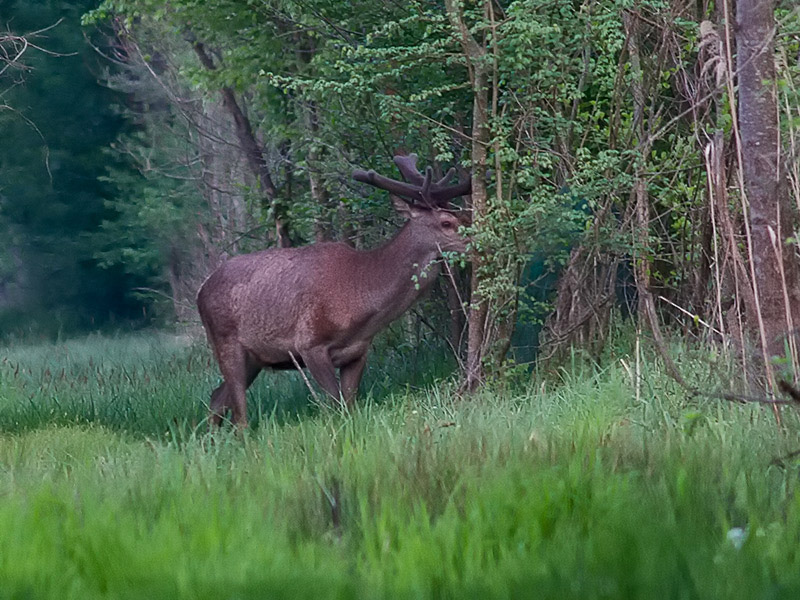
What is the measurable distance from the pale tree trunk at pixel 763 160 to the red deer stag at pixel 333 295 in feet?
12.9

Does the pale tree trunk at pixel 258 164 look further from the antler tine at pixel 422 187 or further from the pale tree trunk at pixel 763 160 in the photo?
the pale tree trunk at pixel 763 160

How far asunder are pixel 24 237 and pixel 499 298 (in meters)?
18.1

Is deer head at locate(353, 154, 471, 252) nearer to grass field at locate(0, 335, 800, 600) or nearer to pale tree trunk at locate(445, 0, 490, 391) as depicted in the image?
pale tree trunk at locate(445, 0, 490, 391)

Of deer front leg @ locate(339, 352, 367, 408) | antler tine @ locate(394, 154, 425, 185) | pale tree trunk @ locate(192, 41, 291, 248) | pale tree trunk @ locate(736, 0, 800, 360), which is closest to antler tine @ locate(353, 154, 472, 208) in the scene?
antler tine @ locate(394, 154, 425, 185)

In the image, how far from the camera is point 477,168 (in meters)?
9.27

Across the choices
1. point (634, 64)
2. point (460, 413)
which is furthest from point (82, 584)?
point (634, 64)

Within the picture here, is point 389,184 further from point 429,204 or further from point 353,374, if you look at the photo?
point 353,374

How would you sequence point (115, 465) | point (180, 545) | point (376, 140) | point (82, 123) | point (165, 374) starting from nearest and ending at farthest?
point (180, 545) < point (115, 465) < point (376, 140) < point (165, 374) < point (82, 123)

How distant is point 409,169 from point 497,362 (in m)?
1.80

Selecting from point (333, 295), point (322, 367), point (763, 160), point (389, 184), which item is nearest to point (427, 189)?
point (389, 184)

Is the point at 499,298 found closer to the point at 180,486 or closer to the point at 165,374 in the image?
the point at 180,486

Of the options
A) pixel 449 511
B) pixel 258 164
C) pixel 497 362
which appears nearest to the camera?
pixel 449 511

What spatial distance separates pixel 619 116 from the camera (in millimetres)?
9078

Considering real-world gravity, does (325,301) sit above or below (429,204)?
below
